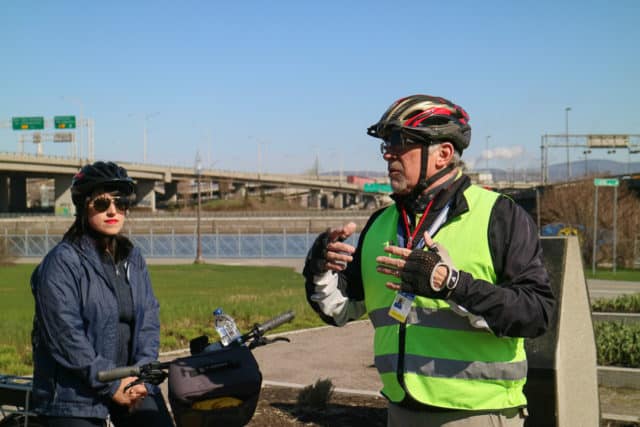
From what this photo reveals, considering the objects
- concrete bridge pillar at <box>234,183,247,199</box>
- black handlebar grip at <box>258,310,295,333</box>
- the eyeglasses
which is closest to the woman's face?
the eyeglasses

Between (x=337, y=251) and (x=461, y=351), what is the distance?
655mm

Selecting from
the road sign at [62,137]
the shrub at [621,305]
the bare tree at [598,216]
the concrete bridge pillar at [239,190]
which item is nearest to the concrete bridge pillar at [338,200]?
the concrete bridge pillar at [239,190]

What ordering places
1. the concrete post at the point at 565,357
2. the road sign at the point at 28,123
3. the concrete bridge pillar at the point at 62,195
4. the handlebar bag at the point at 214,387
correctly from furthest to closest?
the road sign at the point at 28,123, the concrete bridge pillar at the point at 62,195, the concrete post at the point at 565,357, the handlebar bag at the point at 214,387

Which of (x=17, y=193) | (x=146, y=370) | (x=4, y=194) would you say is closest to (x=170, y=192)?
(x=17, y=193)

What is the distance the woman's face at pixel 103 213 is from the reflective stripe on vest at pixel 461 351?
5.26ft

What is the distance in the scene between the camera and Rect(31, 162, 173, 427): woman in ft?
12.0

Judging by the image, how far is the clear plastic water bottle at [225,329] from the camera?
3436mm

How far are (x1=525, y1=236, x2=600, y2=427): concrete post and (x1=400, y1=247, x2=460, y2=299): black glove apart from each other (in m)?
2.39

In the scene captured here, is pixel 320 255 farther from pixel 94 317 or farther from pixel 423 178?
pixel 94 317

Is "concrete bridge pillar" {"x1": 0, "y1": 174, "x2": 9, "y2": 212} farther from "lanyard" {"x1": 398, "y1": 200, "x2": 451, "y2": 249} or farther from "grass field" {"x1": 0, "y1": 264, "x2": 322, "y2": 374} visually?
"lanyard" {"x1": 398, "y1": 200, "x2": 451, "y2": 249}

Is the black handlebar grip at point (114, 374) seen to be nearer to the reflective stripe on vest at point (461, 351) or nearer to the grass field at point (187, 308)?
the reflective stripe on vest at point (461, 351)

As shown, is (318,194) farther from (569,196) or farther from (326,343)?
(326,343)

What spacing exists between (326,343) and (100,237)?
8624mm

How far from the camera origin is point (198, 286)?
24578mm
